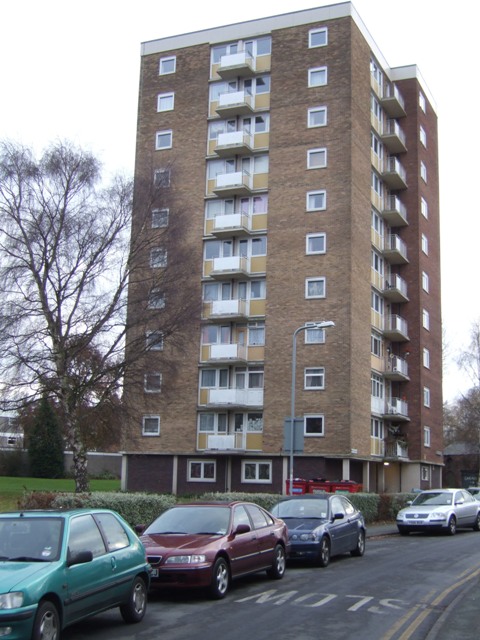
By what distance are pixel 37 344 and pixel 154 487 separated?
1344 centimetres

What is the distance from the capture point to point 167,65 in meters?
44.4

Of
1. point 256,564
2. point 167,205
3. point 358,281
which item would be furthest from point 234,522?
point 358,281

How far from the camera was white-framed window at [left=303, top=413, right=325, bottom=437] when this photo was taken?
36562mm

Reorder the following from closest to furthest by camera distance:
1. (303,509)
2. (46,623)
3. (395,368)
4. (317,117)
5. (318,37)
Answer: (46,623) → (303,509) → (317,117) → (318,37) → (395,368)

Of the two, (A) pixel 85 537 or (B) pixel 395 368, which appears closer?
(A) pixel 85 537

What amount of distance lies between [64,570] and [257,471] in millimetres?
29977

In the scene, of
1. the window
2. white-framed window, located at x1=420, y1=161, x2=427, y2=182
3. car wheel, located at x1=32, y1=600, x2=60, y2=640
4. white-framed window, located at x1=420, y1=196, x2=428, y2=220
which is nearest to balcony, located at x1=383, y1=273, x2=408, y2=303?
white-framed window, located at x1=420, y1=196, x2=428, y2=220

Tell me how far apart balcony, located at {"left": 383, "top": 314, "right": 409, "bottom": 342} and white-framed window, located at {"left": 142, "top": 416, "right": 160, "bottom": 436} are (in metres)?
13.1

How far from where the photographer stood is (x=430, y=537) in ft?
81.8

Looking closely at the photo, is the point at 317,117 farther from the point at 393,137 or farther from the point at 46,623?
the point at 46,623

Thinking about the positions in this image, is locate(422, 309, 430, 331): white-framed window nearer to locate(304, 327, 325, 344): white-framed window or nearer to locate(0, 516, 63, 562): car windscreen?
locate(304, 327, 325, 344): white-framed window

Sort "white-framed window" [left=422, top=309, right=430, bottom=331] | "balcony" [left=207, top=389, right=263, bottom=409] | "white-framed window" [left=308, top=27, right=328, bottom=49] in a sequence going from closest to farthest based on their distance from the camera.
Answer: "balcony" [left=207, top=389, right=263, bottom=409] < "white-framed window" [left=308, top=27, right=328, bottom=49] < "white-framed window" [left=422, top=309, right=430, bottom=331]

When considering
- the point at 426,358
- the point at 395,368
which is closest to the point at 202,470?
the point at 395,368

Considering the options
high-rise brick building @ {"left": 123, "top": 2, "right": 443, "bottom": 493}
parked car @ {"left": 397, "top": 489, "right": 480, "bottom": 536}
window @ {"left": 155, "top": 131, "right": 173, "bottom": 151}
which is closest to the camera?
parked car @ {"left": 397, "top": 489, "right": 480, "bottom": 536}
